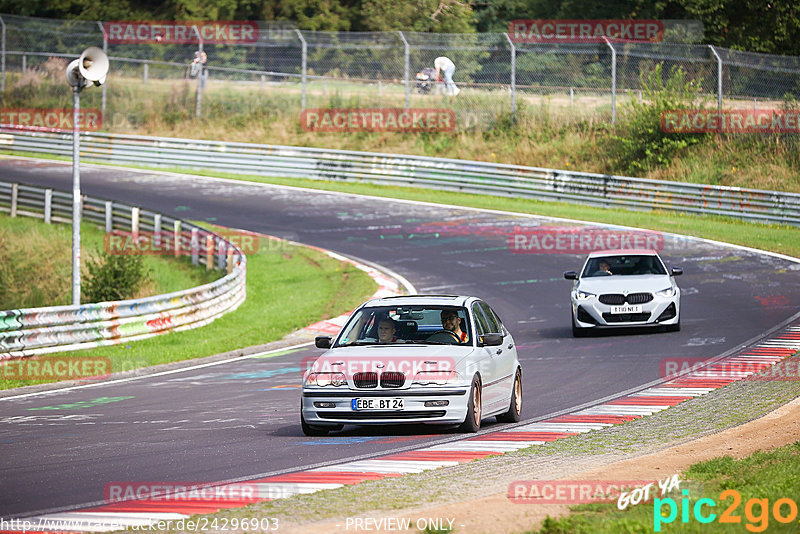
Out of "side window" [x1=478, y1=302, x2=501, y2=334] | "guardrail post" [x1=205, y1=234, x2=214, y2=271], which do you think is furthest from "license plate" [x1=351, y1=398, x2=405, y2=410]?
"guardrail post" [x1=205, y1=234, x2=214, y2=271]

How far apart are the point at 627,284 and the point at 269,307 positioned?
8.32 meters

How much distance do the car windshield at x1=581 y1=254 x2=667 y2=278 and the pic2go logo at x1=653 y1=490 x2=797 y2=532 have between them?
13.6 m

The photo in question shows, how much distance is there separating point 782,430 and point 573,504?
384 cm

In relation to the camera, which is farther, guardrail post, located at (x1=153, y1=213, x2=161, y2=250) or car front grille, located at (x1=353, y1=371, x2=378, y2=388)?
guardrail post, located at (x1=153, y1=213, x2=161, y2=250)

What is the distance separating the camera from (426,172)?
133ft

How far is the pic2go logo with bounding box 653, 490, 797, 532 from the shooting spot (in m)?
6.59

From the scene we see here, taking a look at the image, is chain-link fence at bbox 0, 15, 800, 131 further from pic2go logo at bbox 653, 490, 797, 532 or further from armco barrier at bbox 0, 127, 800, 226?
pic2go logo at bbox 653, 490, 797, 532

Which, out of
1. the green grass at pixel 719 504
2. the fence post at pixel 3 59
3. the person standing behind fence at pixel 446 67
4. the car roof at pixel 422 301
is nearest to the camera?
the green grass at pixel 719 504

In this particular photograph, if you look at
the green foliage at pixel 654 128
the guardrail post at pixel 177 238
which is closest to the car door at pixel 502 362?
the guardrail post at pixel 177 238

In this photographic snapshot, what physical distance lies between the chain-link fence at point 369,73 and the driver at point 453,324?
91.1 ft

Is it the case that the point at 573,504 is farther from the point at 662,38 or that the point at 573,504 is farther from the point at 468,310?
the point at 662,38

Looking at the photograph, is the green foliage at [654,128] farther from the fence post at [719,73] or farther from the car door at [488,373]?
the car door at [488,373]

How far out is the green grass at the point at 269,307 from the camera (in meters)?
19.3

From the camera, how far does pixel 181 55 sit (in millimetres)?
47344
